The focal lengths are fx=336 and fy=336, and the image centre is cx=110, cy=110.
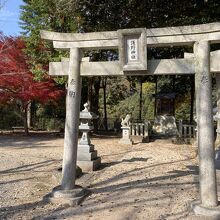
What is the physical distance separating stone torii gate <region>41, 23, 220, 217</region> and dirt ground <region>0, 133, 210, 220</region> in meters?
0.44

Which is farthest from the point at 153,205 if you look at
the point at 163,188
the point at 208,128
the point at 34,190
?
the point at 34,190

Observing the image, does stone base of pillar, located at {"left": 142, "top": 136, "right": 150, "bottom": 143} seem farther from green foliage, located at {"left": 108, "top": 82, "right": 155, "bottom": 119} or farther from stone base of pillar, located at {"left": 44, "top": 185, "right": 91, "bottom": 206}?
green foliage, located at {"left": 108, "top": 82, "right": 155, "bottom": 119}


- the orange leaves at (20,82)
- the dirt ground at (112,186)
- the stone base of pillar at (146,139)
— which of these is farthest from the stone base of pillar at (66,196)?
the orange leaves at (20,82)

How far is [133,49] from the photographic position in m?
5.99

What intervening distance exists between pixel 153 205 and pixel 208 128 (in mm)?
1645

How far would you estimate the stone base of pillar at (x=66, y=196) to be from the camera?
19.7 feet

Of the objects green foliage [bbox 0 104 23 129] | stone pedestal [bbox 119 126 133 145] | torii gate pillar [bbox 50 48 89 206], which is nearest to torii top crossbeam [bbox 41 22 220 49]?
torii gate pillar [bbox 50 48 89 206]

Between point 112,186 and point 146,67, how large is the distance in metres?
2.82

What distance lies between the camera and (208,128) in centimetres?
539

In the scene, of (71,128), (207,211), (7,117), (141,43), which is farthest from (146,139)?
(7,117)

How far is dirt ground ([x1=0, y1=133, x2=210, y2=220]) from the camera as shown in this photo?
5.52 metres

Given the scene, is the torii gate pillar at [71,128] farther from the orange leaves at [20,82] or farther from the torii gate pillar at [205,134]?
the orange leaves at [20,82]

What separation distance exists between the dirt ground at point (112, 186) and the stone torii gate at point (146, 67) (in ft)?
1.46

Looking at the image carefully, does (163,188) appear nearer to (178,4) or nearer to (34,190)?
(34,190)
